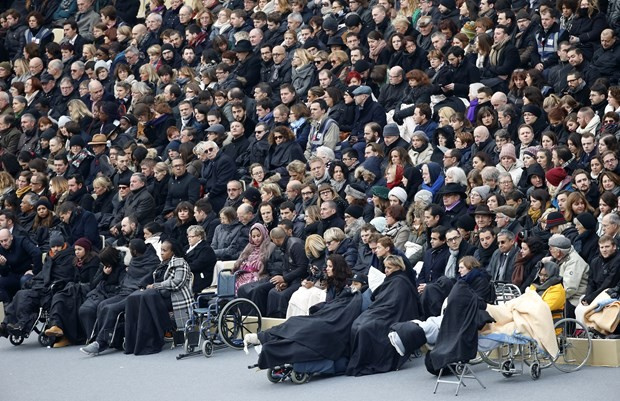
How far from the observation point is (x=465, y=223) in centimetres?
1398

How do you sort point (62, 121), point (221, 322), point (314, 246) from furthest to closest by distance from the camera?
point (62, 121) → point (314, 246) → point (221, 322)

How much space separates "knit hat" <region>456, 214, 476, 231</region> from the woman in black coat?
11.6ft

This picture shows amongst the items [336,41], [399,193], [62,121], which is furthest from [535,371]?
[62,121]

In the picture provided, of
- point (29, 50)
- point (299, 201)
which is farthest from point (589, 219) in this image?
point (29, 50)

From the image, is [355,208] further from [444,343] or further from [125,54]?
[125,54]

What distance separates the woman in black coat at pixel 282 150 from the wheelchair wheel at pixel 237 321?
3.27 meters

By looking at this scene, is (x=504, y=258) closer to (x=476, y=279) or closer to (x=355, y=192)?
(x=476, y=279)

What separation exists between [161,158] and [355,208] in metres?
4.48

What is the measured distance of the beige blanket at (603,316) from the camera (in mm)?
12031

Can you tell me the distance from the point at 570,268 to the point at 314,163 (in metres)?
4.31

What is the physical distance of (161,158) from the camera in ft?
61.3

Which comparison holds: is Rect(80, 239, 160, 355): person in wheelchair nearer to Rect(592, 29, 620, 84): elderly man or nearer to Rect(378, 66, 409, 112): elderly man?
Rect(378, 66, 409, 112): elderly man

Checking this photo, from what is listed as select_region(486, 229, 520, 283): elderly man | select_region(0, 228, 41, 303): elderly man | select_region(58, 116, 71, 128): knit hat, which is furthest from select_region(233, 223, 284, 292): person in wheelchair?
select_region(58, 116, 71, 128): knit hat

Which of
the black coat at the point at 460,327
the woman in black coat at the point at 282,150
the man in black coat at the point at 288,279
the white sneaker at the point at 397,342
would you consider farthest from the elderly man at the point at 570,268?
the woman in black coat at the point at 282,150
